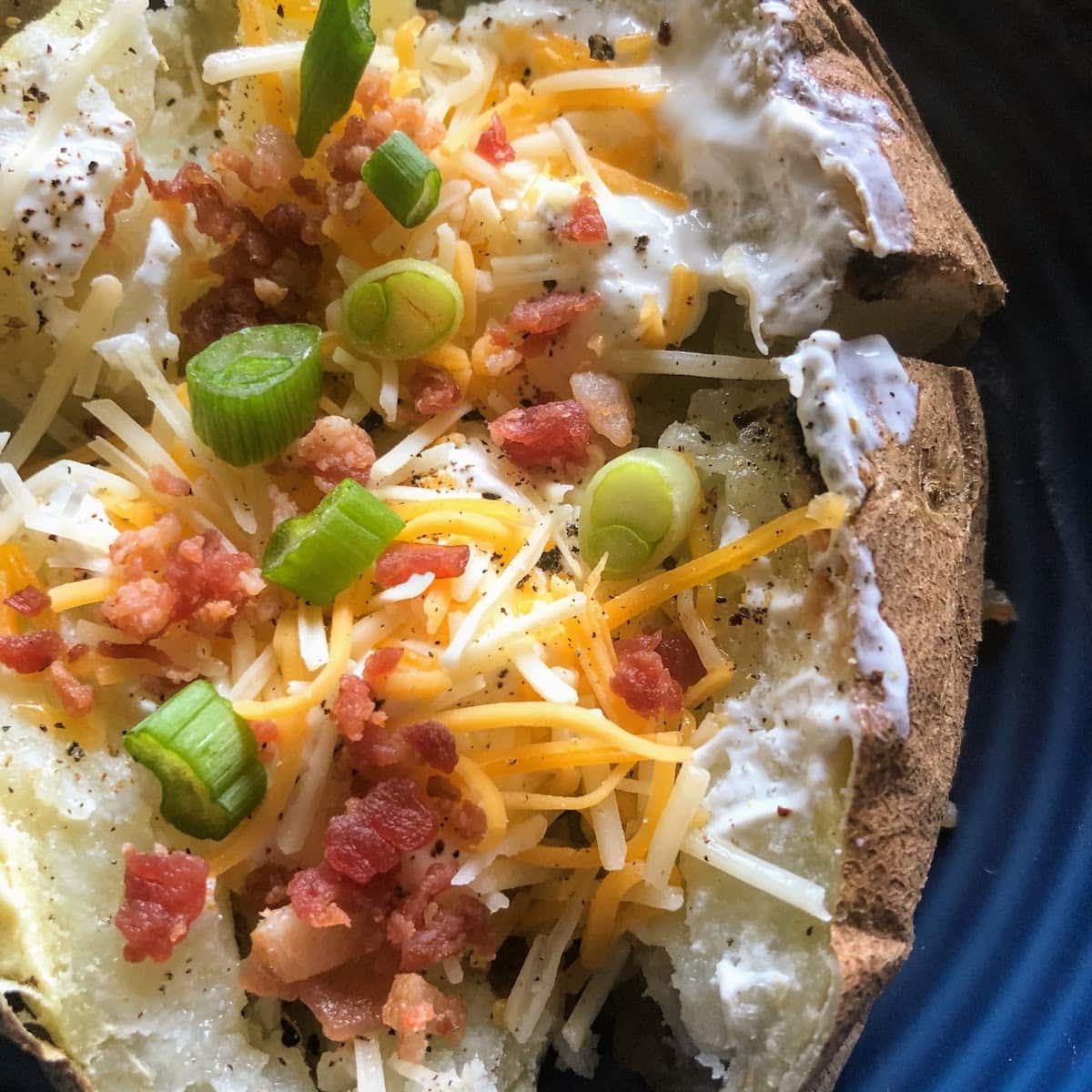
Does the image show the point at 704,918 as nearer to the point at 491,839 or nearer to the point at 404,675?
the point at 491,839

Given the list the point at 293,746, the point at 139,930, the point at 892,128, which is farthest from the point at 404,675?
the point at 892,128

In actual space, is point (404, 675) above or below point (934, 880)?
above

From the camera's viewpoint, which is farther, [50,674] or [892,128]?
[892,128]

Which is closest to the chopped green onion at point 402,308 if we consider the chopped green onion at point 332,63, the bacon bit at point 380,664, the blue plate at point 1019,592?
the chopped green onion at point 332,63

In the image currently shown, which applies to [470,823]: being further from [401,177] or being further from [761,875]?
[401,177]

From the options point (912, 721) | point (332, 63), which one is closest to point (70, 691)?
point (332, 63)

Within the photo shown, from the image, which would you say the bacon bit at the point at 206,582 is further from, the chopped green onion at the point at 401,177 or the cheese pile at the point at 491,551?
the chopped green onion at the point at 401,177

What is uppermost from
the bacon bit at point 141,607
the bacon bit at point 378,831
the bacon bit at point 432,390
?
the bacon bit at point 432,390
